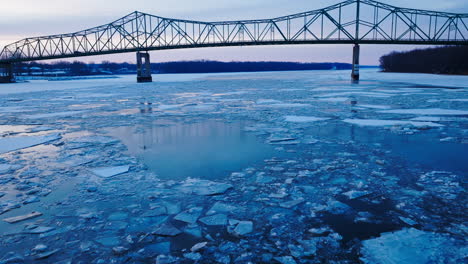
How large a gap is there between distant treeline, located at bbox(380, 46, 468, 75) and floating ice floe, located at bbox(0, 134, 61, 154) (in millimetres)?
64448

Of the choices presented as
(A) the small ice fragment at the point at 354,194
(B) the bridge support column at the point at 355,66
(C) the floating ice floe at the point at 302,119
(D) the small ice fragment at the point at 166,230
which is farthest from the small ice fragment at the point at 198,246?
(B) the bridge support column at the point at 355,66

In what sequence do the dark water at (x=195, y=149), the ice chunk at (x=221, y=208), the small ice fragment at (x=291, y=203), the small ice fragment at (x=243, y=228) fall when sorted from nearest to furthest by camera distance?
1. the small ice fragment at (x=243, y=228)
2. the ice chunk at (x=221, y=208)
3. the small ice fragment at (x=291, y=203)
4. the dark water at (x=195, y=149)

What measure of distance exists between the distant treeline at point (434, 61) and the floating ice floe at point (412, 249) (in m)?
64.4

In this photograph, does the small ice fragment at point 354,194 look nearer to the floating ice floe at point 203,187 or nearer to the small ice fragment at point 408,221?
the small ice fragment at point 408,221

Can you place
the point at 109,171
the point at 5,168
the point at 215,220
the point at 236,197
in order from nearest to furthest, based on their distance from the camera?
1. the point at 215,220
2. the point at 236,197
3. the point at 109,171
4. the point at 5,168

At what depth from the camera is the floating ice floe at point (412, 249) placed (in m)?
2.20

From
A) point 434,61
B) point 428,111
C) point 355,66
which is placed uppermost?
point 434,61

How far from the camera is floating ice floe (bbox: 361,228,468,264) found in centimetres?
220

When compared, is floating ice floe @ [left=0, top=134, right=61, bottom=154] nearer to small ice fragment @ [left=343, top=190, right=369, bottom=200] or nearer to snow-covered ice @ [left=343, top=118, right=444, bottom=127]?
small ice fragment @ [left=343, top=190, right=369, bottom=200]

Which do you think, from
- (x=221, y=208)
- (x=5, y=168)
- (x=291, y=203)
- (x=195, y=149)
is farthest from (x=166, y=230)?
(x=5, y=168)

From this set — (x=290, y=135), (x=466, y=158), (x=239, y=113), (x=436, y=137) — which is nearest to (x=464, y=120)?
(x=436, y=137)

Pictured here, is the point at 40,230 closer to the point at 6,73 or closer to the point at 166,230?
the point at 166,230

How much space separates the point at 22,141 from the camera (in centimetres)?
665

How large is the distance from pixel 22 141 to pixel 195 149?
3864 millimetres
